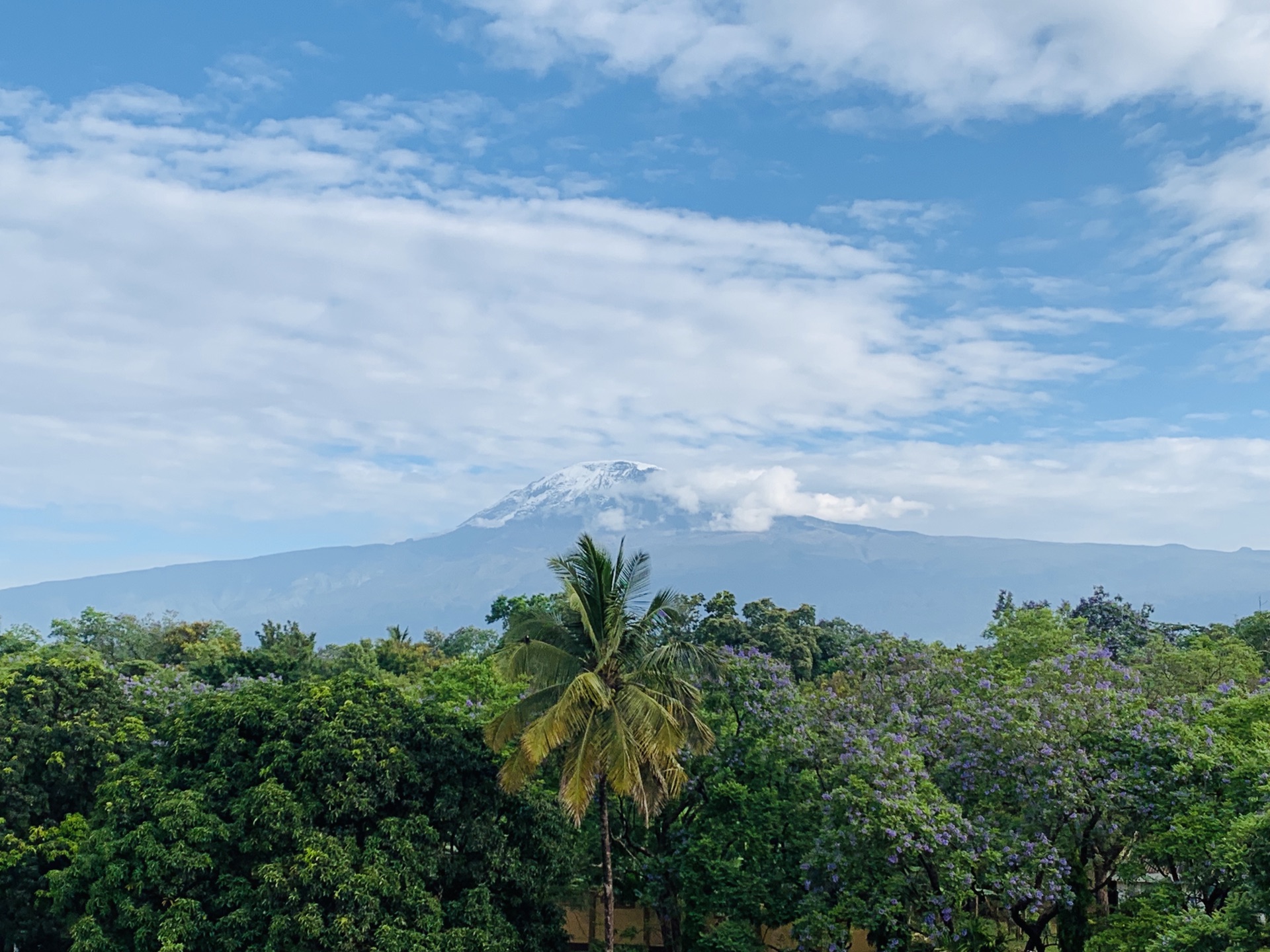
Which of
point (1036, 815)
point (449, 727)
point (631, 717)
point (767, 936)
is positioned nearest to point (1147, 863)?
point (1036, 815)

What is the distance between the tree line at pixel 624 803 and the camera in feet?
46.2

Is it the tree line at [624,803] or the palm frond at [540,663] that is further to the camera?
the palm frond at [540,663]

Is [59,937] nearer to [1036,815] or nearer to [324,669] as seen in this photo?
[324,669]

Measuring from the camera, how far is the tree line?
14078 mm

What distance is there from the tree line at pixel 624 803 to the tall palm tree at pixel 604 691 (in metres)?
0.05

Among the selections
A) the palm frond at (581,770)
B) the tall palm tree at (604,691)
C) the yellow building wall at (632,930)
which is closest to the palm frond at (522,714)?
the tall palm tree at (604,691)

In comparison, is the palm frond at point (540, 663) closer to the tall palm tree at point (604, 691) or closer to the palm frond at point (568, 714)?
the tall palm tree at point (604, 691)

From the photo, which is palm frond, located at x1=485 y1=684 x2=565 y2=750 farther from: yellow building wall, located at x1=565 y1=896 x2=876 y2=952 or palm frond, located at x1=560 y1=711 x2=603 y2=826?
yellow building wall, located at x1=565 y1=896 x2=876 y2=952

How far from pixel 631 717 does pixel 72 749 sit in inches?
445

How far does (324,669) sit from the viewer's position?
104ft

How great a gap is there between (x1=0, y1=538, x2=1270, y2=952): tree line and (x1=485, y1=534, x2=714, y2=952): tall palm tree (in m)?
0.05

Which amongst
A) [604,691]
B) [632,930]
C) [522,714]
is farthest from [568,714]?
[632,930]

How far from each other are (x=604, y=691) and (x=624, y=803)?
5289 mm

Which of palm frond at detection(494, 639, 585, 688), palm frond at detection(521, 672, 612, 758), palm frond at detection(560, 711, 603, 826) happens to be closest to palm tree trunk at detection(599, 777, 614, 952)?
palm frond at detection(560, 711, 603, 826)
